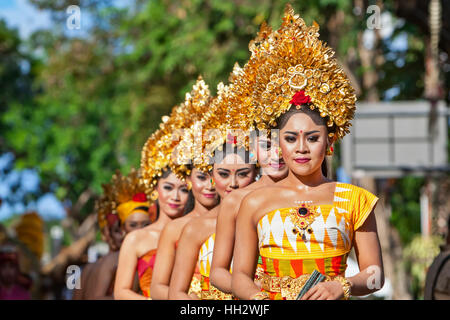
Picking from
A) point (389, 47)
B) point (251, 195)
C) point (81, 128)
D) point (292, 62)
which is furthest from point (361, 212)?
point (81, 128)

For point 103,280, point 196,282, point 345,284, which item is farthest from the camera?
point 103,280

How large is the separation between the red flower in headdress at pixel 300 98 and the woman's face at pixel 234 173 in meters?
1.03

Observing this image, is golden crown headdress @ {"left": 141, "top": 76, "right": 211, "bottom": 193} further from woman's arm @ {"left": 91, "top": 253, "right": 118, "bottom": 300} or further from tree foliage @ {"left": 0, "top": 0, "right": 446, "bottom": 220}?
tree foliage @ {"left": 0, "top": 0, "right": 446, "bottom": 220}

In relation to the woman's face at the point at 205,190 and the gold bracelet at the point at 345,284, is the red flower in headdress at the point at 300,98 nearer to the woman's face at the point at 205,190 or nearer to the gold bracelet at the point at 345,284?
the gold bracelet at the point at 345,284

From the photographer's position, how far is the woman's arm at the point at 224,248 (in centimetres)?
462

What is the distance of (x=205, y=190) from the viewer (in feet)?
19.1

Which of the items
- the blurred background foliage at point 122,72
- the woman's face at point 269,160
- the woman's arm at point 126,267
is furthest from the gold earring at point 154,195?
the blurred background foliage at point 122,72

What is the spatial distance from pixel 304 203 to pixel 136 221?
366 centimetres

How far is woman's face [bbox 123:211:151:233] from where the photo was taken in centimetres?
768

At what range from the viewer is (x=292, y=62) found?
4.42m

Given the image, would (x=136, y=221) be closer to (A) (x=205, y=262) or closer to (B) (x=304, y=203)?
(A) (x=205, y=262)

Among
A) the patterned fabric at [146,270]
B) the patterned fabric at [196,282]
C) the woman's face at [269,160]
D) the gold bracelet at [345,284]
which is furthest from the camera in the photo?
the patterned fabric at [146,270]

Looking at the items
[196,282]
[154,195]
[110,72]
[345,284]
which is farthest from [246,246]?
[110,72]

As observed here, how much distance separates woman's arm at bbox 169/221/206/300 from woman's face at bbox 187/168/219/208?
34 cm
